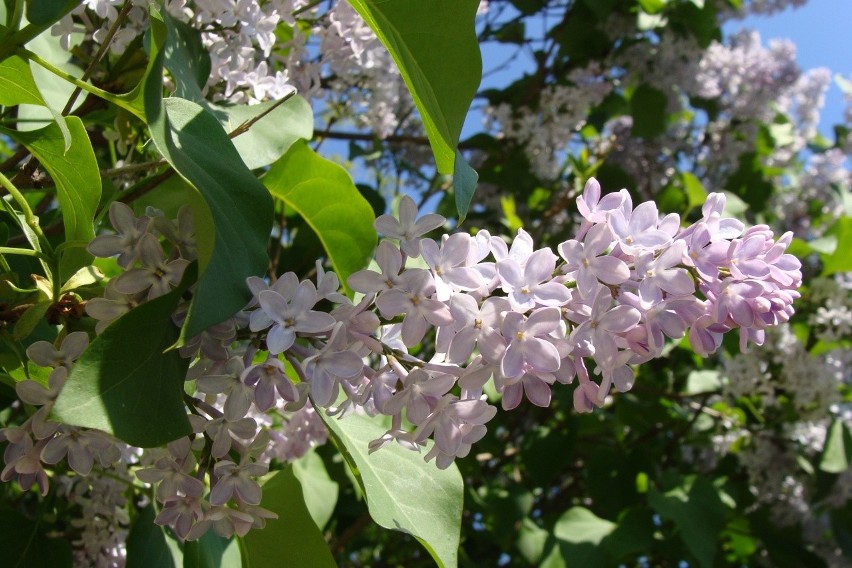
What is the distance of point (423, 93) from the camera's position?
70 centimetres

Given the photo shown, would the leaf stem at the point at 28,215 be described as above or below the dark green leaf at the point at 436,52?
below

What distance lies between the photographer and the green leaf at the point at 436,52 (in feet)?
2.30

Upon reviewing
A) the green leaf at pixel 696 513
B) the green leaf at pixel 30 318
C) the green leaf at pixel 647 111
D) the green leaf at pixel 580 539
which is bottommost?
the green leaf at pixel 580 539

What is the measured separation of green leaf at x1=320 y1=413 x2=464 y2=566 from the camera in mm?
763

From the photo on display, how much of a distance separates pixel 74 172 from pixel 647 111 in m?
2.36

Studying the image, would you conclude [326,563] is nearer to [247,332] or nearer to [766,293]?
[247,332]

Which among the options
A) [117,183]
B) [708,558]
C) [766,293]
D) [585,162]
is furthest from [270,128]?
[585,162]

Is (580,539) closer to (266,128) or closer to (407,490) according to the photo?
(407,490)

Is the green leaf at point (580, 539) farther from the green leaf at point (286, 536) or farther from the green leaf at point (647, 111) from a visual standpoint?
the green leaf at point (647, 111)

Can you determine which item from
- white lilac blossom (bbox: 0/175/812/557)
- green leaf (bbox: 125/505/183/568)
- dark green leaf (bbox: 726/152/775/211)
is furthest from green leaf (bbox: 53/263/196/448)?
dark green leaf (bbox: 726/152/775/211)

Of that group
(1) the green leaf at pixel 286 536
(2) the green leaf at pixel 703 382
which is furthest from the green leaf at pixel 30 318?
(2) the green leaf at pixel 703 382

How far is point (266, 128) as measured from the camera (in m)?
1.03

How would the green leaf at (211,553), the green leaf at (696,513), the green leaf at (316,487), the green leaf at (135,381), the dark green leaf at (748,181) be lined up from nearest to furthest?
the green leaf at (135,381), the green leaf at (211,553), the green leaf at (316,487), the green leaf at (696,513), the dark green leaf at (748,181)

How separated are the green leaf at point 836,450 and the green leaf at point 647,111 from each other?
113 cm
